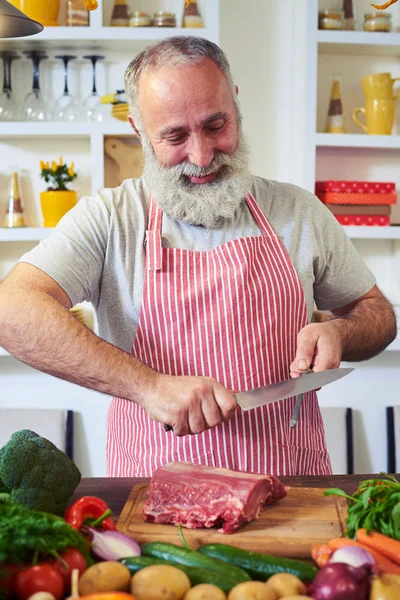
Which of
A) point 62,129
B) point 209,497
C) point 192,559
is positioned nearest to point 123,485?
point 209,497

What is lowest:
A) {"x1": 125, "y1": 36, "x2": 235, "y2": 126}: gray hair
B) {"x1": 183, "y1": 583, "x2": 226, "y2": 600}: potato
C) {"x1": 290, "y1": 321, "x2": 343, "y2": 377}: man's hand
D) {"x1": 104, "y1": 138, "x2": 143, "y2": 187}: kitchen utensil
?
{"x1": 183, "y1": 583, "x2": 226, "y2": 600}: potato

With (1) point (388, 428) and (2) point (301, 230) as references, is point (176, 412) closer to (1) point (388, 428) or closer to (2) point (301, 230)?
(2) point (301, 230)

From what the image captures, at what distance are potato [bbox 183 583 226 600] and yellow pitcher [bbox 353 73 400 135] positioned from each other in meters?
2.51

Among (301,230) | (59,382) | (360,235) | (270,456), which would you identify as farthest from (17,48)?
(270,456)

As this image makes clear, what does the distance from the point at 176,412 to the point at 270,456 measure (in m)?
0.37

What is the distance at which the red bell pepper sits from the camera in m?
1.20

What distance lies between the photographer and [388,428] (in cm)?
312

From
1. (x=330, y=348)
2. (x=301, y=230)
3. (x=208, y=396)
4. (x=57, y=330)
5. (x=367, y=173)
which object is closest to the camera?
(x=208, y=396)

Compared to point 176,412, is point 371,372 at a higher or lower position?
lower

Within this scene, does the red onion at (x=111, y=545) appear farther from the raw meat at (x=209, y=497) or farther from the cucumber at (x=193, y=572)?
the raw meat at (x=209, y=497)

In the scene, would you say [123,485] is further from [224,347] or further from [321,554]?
[321,554]

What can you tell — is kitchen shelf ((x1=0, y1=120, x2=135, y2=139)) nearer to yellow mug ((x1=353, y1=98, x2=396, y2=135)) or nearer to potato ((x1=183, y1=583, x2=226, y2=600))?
yellow mug ((x1=353, y1=98, x2=396, y2=135))

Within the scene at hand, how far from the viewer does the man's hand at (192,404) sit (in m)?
1.41

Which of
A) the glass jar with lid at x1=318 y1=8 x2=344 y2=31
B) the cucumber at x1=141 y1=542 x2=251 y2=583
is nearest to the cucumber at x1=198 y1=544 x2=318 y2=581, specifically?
the cucumber at x1=141 y1=542 x2=251 y2=583
